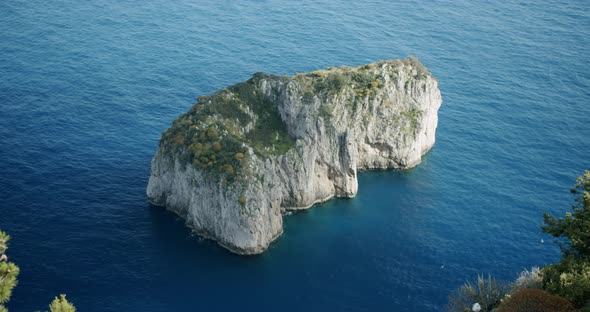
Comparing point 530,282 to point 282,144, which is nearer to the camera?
point 530,282

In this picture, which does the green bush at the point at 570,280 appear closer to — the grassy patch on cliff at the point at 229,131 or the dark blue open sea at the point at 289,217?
the dark blue open sea at the point at 289,217

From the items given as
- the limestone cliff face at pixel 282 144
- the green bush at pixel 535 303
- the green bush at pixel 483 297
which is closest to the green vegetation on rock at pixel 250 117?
the limestone cliff face at pixel 282 144

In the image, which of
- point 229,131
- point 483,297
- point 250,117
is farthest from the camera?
point 250,117

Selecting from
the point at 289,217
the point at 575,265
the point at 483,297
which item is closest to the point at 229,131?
the point at 289,217

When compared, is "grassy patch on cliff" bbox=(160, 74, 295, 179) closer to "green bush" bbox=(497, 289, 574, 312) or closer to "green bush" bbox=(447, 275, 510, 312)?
"green bush" bbox=(447, 275, 510, 312)

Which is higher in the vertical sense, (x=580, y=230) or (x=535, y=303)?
(x=580, y=230)

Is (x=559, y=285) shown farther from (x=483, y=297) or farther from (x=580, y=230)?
(x=483, y=297)

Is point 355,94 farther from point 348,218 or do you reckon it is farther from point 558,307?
point 558,307
